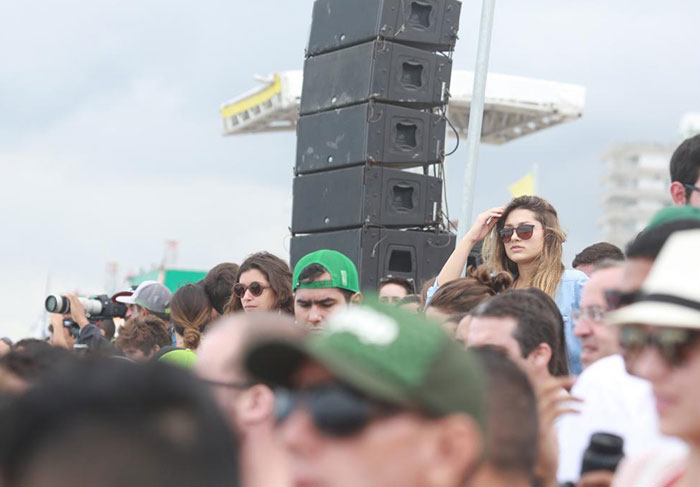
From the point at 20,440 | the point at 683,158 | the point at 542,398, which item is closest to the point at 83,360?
the point at 20,440

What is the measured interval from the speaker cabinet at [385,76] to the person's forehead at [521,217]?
3694 millimetres

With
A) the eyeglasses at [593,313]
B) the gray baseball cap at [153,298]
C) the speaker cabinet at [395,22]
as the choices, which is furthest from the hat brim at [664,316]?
the speaker cabinet at [395,22]

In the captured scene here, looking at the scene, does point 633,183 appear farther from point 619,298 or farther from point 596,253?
point 619,298

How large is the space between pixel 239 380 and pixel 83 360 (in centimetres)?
142

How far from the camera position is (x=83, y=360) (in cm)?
115

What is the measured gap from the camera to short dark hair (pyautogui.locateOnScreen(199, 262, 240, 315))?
255 inches

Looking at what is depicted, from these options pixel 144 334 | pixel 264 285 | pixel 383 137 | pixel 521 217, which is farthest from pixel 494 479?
pixel 383 137

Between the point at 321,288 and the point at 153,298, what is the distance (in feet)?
7.83

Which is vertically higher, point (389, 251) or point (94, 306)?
point (389, 251)

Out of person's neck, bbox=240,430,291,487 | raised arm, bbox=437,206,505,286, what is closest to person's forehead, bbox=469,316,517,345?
person's neck, bbox=240,430,291,487

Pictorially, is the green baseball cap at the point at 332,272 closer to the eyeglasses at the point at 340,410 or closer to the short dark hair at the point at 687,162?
the short dark hair at the point at 687,162

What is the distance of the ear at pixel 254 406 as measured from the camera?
2.52m

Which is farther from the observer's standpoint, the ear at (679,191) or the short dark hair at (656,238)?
the ear at (679,191)

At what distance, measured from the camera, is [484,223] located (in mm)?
5793
